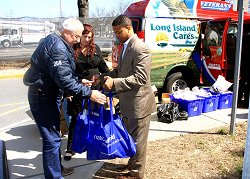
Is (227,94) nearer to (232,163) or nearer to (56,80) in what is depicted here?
(232,163)

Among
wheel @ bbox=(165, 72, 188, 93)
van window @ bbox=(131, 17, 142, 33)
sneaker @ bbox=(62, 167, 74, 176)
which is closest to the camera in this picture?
sneaker @ bbox=(62, 167, 74, 176)

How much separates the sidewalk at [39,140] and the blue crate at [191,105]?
123mm

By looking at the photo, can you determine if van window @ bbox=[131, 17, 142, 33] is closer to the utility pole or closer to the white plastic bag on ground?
the white plastic bag on ground

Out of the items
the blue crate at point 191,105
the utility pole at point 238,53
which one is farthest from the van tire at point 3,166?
the blue crate at point 191,105

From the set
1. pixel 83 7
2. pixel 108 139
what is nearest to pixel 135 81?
pixel 108 139

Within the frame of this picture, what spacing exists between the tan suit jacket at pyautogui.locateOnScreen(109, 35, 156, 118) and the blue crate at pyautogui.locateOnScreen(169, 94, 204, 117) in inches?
113

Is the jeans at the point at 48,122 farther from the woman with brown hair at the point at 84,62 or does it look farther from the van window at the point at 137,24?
the van window at the point at 137,24

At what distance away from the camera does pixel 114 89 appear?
333cm

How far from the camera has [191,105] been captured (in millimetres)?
6355

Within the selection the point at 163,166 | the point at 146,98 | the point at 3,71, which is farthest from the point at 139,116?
the point at 3,71

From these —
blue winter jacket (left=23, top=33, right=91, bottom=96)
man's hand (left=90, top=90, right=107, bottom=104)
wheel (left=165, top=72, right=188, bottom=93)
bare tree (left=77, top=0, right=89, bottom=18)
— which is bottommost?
wheel (left=165, top=72, right=188, bottom=93)

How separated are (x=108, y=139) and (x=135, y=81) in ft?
2.18

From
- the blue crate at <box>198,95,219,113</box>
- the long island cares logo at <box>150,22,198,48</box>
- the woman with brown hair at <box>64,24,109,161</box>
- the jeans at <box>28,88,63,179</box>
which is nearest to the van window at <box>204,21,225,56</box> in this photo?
the long island cares logo at <box>150,22,198,48</box>

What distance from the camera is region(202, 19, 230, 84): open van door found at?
722cm
